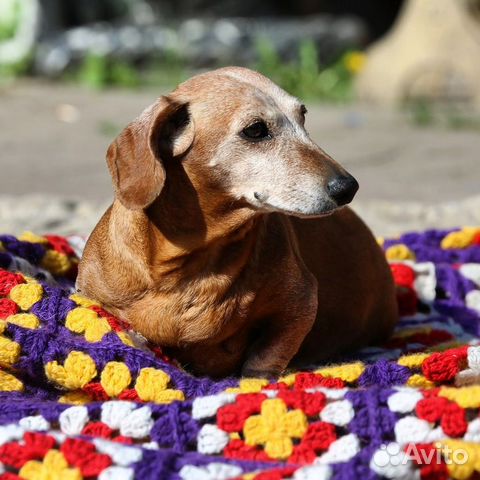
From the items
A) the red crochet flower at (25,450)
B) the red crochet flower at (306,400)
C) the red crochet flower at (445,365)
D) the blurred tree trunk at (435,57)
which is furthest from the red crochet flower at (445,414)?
the blurred tree trunk at (435,57)

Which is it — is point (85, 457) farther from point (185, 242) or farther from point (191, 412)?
point (185, 242)

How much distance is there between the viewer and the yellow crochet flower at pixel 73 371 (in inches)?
118

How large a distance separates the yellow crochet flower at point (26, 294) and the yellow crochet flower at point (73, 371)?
12.5 inches

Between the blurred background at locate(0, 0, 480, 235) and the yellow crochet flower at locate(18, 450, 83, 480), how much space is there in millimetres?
3997

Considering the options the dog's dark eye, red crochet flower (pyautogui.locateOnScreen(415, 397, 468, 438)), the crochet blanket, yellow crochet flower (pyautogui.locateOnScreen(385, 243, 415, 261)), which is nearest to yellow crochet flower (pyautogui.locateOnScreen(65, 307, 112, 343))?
the crochet blanket

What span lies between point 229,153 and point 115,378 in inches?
30.8

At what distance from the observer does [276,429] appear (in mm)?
2605

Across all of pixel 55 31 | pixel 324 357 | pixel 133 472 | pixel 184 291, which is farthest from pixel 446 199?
pixel 55 31

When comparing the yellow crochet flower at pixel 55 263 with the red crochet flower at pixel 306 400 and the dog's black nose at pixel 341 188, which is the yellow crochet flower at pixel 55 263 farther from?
the red crochet flower at pixel 306 400

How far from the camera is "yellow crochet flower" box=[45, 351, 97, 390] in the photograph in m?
3.00

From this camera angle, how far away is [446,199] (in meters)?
6.54

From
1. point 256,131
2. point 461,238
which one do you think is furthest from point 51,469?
point 461,238

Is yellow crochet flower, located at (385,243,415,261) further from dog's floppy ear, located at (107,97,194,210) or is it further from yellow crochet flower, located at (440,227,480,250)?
dog's floppy ear, located at (107,97,194,210)

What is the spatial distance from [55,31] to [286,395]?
880 centimetres
